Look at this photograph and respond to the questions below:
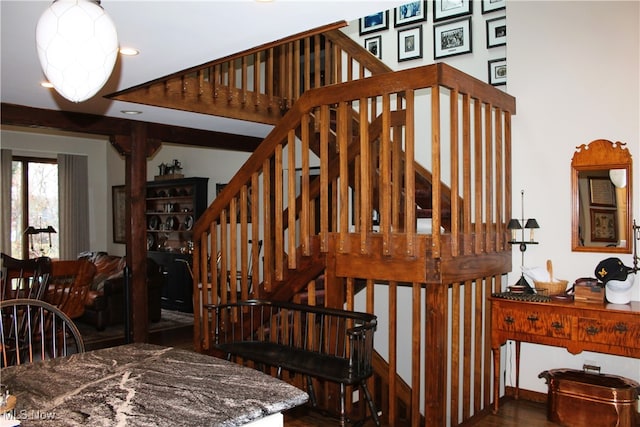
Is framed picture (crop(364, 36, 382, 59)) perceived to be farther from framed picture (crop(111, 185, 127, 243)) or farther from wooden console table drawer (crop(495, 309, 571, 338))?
framed picture (crop(111, 185, 127, 243))

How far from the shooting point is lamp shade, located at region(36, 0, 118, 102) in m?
1.75

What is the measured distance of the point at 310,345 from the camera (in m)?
3.93

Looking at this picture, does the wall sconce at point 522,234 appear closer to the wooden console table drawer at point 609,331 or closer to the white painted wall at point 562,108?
the white painted wall at point 562,108

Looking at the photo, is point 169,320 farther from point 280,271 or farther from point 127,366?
point 127,366

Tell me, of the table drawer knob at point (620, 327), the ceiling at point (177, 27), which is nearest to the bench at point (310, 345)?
the table drawer knob at point (620, 327)

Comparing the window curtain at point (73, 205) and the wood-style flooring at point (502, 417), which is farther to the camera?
the window curtain at point (73, 205)

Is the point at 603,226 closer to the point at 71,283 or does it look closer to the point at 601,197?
the point at 601,197

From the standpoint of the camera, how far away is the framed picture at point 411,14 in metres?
5.34

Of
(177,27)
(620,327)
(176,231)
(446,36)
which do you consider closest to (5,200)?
(176,231)

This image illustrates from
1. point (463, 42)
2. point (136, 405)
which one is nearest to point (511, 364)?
point (463, 42)

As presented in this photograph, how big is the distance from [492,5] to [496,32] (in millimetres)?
253

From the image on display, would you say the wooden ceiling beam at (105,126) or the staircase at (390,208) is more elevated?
the wooden ceiling beam at (105,126)

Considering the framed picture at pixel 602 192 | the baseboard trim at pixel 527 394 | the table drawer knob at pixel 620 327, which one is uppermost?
the framed picture at pixel 602 192

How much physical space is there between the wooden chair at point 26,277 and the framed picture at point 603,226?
12.4ft
